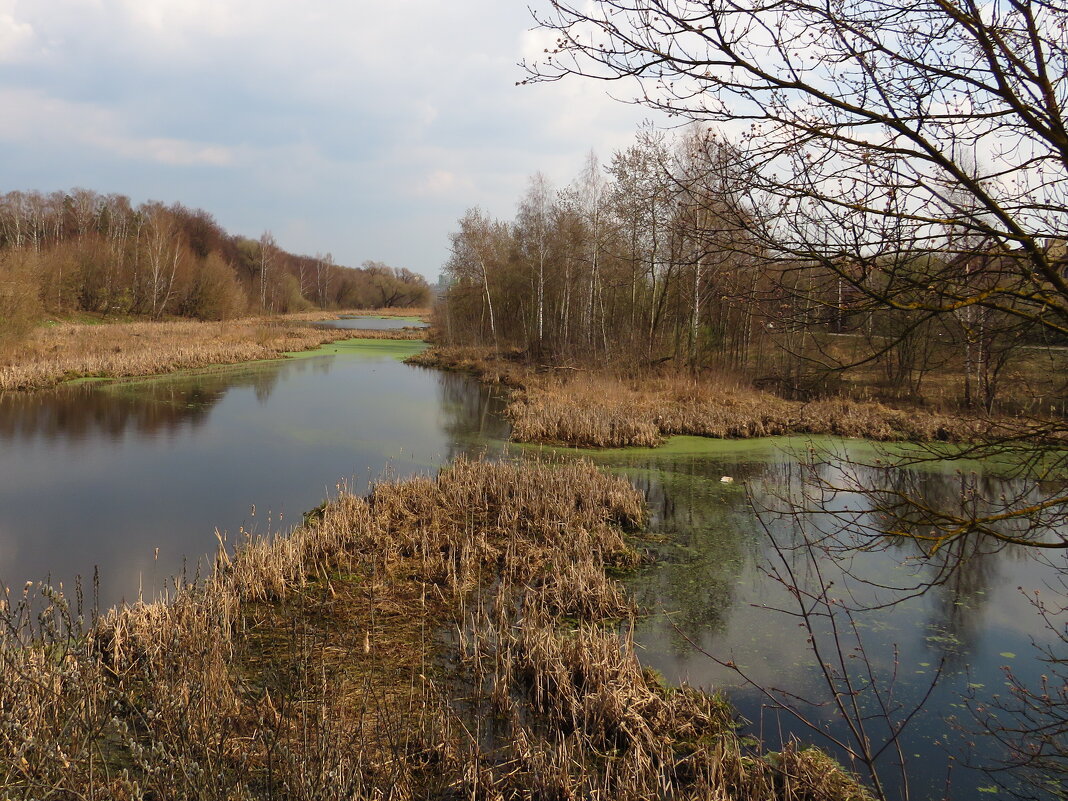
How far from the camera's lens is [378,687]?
425 centimetres

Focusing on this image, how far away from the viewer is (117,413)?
14086mm

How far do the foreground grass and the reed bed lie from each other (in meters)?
14.4

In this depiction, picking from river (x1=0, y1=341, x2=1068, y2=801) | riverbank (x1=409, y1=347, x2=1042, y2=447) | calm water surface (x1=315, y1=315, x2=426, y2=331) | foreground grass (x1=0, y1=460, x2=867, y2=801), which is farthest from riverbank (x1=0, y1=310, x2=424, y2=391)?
calm water surface (x1=315, y1=315, x2=426, y2=331)

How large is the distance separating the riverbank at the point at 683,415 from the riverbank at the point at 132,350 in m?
11.6

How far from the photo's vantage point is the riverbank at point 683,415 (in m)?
12.5

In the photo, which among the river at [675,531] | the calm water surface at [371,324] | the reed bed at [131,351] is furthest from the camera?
the calm water surface at [371,324]

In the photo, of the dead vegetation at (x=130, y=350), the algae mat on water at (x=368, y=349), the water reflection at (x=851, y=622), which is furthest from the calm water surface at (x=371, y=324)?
the water reflection at (x=851, y=622)

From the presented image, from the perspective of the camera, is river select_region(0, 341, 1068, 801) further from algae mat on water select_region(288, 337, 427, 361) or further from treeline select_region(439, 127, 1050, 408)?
algae mat on water select_region(288, 337, 427, 361)

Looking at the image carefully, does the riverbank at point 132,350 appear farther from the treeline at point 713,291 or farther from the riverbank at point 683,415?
the riverbank at point 683,415

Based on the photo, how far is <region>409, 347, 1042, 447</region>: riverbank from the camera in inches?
493

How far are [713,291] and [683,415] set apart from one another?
438 inches

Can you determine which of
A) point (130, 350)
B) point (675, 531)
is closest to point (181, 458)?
point (675, 531)

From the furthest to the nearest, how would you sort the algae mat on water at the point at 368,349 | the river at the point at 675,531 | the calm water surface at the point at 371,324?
the calm water surface at the point at 371,324 → the algae mat on water at the point at 368,349 → the river at the point at 675,531

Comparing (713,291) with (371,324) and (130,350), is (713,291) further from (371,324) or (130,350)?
(371,324)
